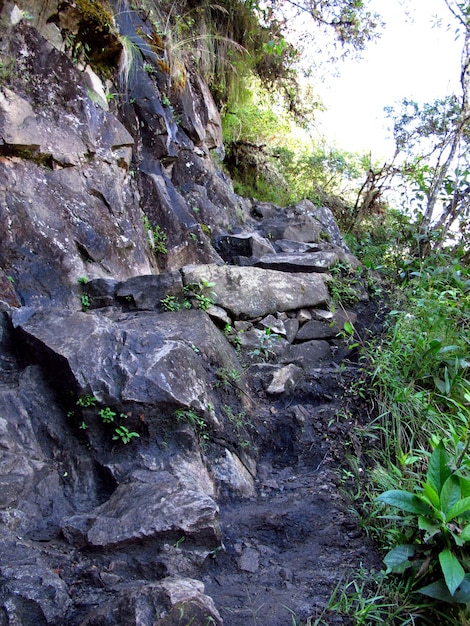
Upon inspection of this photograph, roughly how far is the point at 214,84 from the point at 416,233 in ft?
13.8

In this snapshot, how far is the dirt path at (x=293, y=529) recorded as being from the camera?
2218 millimetres

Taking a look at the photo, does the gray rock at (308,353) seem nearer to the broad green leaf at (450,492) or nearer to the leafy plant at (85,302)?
the leafy plant at (85,302)

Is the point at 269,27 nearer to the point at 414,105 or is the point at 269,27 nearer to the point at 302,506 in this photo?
the point at 414,105

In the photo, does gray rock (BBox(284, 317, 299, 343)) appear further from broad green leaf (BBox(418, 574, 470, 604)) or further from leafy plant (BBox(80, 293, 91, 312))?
broad green leaf (BBox(418, 574, 470, 604))

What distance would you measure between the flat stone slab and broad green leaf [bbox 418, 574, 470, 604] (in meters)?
2.75

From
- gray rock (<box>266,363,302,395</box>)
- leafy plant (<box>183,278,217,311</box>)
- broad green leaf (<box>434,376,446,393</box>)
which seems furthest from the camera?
leafy plant (<box>183,278,217,311</box>)

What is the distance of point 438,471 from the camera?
2330 mm

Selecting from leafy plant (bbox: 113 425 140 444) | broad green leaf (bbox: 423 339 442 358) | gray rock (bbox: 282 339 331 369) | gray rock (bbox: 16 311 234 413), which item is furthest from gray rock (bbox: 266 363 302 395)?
leafy plant (bbox: 113 425 140 444)

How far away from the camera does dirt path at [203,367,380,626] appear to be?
2218 millimetres

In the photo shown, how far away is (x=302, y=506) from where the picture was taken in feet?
9.73

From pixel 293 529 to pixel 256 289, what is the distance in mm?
2398

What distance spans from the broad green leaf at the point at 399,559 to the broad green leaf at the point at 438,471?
304 mm

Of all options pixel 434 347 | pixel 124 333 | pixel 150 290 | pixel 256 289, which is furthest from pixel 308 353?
pixel 124 333

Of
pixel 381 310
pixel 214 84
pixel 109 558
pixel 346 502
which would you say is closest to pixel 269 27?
pixel 214 84
